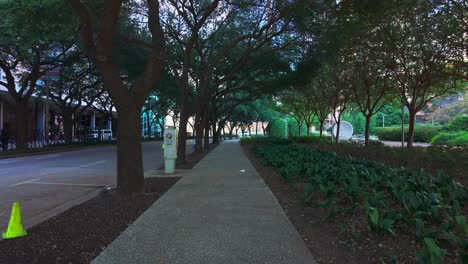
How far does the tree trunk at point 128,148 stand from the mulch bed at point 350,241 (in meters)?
3.60

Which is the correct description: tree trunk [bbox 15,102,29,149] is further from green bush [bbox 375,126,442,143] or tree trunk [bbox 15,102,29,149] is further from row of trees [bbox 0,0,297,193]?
green bush [bbox 375,126,442,143]

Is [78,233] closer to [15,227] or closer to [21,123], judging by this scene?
[15,227]

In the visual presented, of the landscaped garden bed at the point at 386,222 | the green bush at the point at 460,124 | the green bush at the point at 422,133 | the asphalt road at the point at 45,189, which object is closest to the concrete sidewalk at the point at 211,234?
the landscaped garden bed at the point at 386,222

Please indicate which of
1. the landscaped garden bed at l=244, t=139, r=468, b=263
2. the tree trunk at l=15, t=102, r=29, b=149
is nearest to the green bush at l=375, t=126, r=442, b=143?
the tree trunk at l=15, t=102, r=29, b=149

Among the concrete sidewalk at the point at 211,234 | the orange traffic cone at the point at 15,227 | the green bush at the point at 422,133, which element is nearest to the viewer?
A: the concrete sidewalk at the point at 211,234

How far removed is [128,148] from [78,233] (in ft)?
10.0

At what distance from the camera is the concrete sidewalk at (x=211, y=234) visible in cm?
459

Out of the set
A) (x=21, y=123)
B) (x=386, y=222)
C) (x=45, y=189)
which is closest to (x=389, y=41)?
(x=386, y=222)

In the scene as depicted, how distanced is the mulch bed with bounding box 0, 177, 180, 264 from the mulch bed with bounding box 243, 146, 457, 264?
9.05ft

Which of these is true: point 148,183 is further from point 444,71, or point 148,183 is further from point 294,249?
point 444,71

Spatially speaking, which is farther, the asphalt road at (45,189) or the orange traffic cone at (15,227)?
the asphalt road at (45,189)

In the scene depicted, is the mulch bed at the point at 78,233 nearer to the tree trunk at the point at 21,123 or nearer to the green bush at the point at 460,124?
the tree trunk at the point at 21,123

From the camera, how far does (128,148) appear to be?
8.41 meters

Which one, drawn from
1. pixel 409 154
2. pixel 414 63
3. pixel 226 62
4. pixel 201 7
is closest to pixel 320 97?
pixel 226 62
